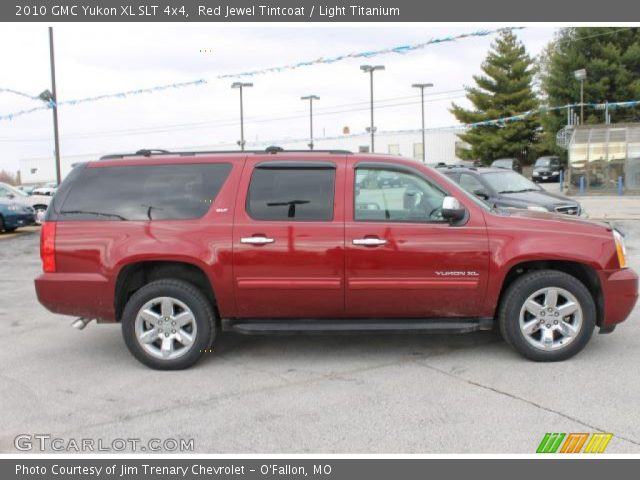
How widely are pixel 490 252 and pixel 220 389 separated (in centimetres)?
236

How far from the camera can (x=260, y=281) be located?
5133mm

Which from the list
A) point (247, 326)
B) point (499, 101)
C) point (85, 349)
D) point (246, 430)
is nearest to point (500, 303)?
point (247, 326)

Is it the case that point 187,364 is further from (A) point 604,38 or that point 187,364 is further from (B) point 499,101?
(B) point 499,101

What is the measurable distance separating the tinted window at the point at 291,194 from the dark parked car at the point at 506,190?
696 cm

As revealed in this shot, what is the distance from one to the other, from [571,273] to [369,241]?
1811 mm

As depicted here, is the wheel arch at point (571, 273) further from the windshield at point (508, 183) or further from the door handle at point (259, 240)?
the windshield at point (508, 183)

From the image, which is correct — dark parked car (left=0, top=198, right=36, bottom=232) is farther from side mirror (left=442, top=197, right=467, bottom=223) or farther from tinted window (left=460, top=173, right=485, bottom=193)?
side mirror (left=442, top=197, right=467, bottom=223)

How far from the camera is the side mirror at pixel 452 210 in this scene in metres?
5.01

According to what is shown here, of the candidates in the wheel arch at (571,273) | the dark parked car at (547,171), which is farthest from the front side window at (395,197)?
the dark parked car at (547,171)

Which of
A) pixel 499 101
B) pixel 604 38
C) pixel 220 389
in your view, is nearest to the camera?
pixel 220 389

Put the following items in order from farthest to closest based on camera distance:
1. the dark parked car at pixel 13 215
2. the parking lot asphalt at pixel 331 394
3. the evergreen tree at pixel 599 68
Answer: the evergreen tree at pixel 599 68 < the dark parked car at pixel 13 215 < the parking lot asphalt at pixel 331 394

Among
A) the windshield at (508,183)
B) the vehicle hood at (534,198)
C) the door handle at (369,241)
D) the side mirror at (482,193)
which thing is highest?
the windshield at (508,183)

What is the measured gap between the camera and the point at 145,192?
5.30 meters

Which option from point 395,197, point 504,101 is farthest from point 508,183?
point 504,101
